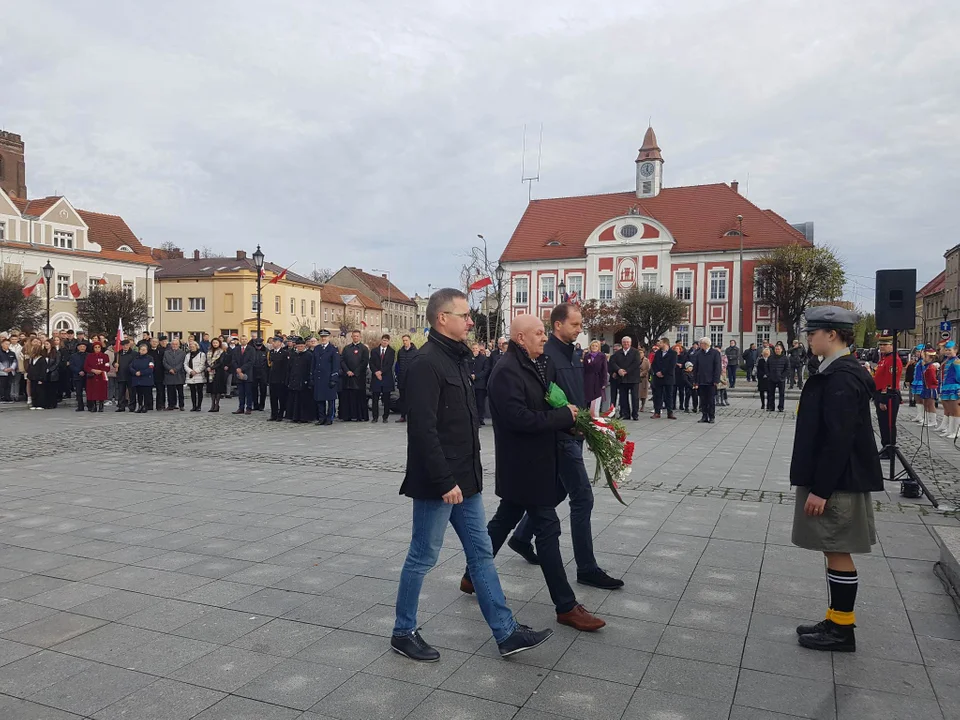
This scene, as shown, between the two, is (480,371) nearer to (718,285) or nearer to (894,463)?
(894,463)

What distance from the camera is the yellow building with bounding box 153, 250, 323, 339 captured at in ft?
227

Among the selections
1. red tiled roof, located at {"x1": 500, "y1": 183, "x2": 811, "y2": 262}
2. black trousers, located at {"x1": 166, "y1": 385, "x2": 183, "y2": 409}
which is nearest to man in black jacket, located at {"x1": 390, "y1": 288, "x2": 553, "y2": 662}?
black trousers, located at {"x1": 166, "y1": 385, "x2": 183, "y2": 409}

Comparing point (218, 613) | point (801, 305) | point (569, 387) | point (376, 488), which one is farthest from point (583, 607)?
point (801, 305)

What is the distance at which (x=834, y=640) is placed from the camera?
161 inches

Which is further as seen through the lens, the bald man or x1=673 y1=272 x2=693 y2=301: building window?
x1=673 y1=272 x2=693 y2=301: building window

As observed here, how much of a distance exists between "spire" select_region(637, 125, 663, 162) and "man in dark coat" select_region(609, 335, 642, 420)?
59.6 metres

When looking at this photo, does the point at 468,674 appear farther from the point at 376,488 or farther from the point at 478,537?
the point at 376,488

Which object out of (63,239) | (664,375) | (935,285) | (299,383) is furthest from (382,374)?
(935,285)

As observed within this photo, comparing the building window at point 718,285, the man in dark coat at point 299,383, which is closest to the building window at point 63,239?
the man in dark coat at point 299,383

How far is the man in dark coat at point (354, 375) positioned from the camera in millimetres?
16625

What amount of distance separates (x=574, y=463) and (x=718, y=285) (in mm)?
64646

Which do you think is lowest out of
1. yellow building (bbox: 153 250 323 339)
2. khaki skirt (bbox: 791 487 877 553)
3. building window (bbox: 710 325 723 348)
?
khaki skirt (bbox: 791 487 877 553)

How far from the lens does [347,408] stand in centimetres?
1730

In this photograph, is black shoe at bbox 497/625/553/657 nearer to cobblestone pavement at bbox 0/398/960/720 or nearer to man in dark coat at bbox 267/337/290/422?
cobblestone pavement at bbox 0/398/960/720
